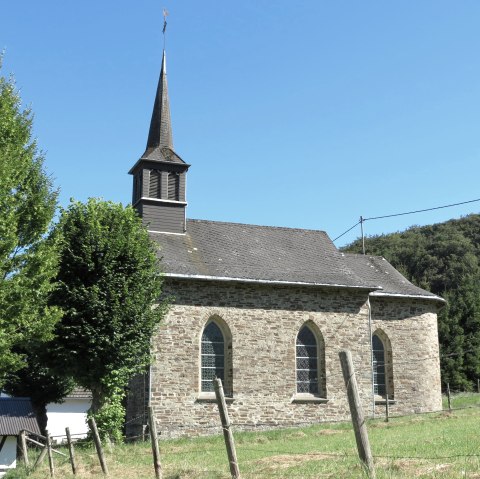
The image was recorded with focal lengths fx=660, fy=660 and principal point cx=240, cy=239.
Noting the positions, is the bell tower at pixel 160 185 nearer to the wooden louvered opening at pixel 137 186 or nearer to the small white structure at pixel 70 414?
the wooden louvered opening at pixel 137 186

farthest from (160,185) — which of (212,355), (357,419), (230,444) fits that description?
(357,419)

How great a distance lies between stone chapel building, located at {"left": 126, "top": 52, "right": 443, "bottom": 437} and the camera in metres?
23.5

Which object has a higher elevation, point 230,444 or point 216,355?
point 216,355

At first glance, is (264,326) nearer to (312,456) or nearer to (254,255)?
(254,255)

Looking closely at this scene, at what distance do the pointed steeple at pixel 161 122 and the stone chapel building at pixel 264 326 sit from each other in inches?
2.6

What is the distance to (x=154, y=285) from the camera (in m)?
21.3

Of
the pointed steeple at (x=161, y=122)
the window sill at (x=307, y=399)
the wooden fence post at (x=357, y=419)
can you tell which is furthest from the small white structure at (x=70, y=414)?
the wooden fence post at (x=357, y=419)

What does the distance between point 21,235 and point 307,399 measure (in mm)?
13546

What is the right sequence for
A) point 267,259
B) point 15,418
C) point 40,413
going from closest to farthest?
1. point 15,418
2. point 267,259
3. point 40,413

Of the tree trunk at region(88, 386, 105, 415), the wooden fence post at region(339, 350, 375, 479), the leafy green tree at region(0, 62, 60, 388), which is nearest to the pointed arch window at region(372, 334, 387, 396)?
the tree trunk at region(88, 386, 105, 415)

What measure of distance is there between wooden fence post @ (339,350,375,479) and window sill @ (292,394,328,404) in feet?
57.4

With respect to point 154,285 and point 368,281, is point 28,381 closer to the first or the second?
point 154,285

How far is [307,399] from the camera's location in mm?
24594

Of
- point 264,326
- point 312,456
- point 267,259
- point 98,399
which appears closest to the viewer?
point 312,456
